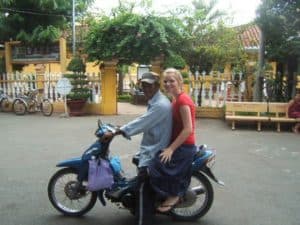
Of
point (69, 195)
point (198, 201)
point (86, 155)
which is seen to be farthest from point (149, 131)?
point (69, 195)

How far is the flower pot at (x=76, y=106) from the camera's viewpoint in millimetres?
14516

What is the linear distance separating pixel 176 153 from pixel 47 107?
1123cm

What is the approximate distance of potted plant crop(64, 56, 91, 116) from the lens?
14.4 meters

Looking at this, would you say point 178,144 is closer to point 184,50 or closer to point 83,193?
point 83,193

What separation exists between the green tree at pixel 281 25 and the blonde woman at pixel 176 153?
8720 mm

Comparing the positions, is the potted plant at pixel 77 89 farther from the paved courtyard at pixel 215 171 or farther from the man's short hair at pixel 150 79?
the man's short hair at pixel 150 79

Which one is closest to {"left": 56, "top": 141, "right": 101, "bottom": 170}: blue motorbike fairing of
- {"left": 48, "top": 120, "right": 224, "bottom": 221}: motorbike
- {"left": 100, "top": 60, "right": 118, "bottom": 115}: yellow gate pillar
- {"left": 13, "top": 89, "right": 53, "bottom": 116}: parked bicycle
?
{"left": 48, "top": 120, "right": 224, "bottom": 221}: motorbike

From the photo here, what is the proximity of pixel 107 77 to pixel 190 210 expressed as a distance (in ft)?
34.0

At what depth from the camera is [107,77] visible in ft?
48.7

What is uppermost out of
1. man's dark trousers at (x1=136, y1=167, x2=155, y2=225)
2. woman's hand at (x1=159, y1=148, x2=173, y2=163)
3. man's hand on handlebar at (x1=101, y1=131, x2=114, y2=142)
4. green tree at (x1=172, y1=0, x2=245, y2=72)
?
green tree at (x1=172, y1=0, x2=245, y2=72)

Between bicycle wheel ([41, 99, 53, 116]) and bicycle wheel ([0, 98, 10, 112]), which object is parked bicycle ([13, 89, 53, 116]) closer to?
bicycle wheel ([41, 99, 53, 116])

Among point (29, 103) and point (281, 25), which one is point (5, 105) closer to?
point (29, 103)

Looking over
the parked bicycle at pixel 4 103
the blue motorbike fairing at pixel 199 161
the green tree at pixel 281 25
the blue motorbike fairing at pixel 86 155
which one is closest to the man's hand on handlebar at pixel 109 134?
the blue motorbike fairing at pixel 86 155

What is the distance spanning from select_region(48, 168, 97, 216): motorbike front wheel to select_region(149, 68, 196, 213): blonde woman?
0.95 metres
